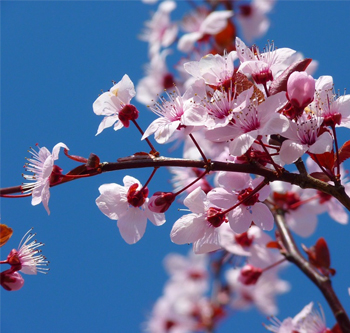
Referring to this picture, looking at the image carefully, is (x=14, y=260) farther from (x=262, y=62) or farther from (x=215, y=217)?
(x=262, y=62)

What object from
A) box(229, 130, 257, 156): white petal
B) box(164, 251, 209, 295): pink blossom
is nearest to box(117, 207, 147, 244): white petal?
box(229, 130, 257, 156): white petal

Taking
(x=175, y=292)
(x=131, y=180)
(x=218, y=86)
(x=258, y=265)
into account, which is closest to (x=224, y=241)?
(x=258, y=265)

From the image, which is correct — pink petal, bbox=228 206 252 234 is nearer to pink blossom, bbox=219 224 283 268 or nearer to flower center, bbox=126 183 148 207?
flower center, bbox=126 183 148 207

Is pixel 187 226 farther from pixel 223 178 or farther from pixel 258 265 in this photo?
pixel 258 265

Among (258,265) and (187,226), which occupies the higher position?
(258,265)

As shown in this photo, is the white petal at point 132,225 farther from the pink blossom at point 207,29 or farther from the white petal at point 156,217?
the pink blossom at point 207,29
